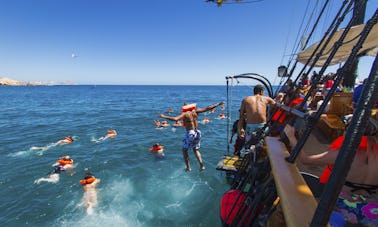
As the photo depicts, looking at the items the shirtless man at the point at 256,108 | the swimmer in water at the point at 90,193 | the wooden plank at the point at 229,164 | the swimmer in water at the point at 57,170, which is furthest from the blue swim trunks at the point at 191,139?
the swimmer in water at the point at 57,170

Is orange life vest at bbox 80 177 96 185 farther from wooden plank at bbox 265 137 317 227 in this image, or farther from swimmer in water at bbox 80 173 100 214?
wooden plank at bbox 265 137 317 227

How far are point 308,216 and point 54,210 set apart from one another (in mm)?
9032

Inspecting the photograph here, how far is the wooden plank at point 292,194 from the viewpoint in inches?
53.4

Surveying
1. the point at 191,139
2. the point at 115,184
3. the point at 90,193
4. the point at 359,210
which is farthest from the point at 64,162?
the point at 359,210

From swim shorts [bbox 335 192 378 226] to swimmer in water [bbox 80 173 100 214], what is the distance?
302 inches

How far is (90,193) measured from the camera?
8414 millimetres

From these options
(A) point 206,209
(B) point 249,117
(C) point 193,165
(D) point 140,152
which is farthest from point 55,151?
(B) point 249,117

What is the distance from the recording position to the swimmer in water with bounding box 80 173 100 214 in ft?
24.9

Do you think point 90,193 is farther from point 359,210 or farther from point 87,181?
point 359,210

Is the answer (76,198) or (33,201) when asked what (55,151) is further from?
(76,198)

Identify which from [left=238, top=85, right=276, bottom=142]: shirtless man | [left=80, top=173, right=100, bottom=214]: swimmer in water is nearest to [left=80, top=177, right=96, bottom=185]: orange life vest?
[left=80, top=173, right=100, bottom=214]: swimmer in water

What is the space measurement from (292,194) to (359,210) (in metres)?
1.33

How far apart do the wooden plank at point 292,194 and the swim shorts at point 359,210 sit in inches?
32.4

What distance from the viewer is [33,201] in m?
8.19
